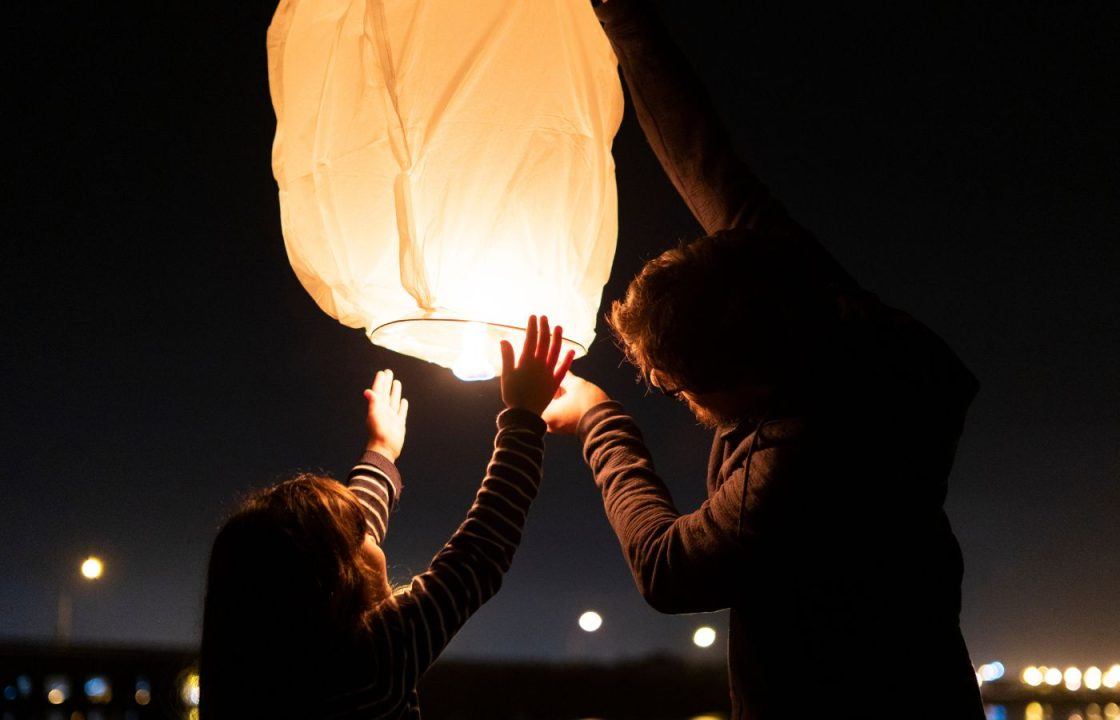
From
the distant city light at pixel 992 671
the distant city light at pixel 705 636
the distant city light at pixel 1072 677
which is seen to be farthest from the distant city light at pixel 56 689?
the distant city light at pixel 1072 677

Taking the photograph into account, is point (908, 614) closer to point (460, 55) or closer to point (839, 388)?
point (839, 388)

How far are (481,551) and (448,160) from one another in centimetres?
61

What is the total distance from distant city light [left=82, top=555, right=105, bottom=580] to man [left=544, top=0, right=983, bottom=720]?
6.27 metres

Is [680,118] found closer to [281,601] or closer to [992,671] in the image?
[281,601]

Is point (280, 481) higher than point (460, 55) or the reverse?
the reverse

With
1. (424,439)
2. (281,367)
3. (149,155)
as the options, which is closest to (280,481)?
(424,439)

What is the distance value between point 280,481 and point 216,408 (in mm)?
2941

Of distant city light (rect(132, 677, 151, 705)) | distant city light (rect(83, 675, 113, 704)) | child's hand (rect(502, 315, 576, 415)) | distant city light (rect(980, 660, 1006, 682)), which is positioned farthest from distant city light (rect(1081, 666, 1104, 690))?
child's hand (rect(502, 315, 576, 415))

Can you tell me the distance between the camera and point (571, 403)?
→ 3.98 ft

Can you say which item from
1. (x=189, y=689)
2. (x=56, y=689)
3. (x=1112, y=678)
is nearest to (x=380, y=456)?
(x=189, y=689)

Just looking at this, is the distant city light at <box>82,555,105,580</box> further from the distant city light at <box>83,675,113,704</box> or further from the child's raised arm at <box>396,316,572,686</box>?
the child's raised arm at <box>396,316,572,686</box>

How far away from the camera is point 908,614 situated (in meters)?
0.88

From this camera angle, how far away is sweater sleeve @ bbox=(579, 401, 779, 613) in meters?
0.85

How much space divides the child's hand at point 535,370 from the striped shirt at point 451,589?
0.10 ft
